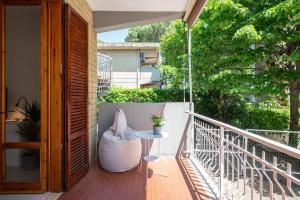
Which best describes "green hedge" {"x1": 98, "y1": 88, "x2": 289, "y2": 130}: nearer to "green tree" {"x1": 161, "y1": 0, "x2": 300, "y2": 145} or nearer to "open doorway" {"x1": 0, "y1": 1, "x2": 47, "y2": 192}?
"green tree" {"x1": 161, "y1": 0, "x2": 300, "y2": 145}

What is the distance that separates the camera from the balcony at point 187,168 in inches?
115

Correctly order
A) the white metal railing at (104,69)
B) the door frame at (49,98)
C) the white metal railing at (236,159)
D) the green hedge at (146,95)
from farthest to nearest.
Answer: the green hedge at (146,95) < the white metal railing at (104,69) < the door frame at (49,98) < the white metal railing at (236,159)

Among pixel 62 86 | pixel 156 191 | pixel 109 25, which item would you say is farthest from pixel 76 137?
pixel 109 25

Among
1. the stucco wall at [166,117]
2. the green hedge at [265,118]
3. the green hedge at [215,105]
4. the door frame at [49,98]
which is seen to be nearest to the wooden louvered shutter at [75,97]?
the door frame at [49,98]

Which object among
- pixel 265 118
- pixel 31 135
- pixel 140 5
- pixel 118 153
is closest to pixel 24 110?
pixel 31 135

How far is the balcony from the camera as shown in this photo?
2916 mm

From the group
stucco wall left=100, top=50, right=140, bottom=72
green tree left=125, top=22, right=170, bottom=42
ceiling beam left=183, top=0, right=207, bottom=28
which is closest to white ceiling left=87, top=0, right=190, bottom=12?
ceiling beam left=183, top=0, right=207, bottom=28

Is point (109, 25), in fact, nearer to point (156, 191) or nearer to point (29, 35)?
point (29, 35)

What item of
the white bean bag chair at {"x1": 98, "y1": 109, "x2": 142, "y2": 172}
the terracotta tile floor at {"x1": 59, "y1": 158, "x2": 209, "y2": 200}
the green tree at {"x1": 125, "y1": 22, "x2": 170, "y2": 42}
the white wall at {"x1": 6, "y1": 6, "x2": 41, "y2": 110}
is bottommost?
the terracotta tile floor at {"x1": 59, "y1": 158, "x2": 209, "y2": 200}

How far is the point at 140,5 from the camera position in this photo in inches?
192

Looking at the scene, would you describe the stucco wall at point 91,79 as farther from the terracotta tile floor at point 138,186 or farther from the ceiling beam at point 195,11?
the ceiling beam at point 195,11

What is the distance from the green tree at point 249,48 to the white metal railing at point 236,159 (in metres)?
2.39

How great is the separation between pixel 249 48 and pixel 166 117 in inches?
136

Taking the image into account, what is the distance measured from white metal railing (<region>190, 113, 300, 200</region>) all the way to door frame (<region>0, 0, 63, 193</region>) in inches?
74.3
